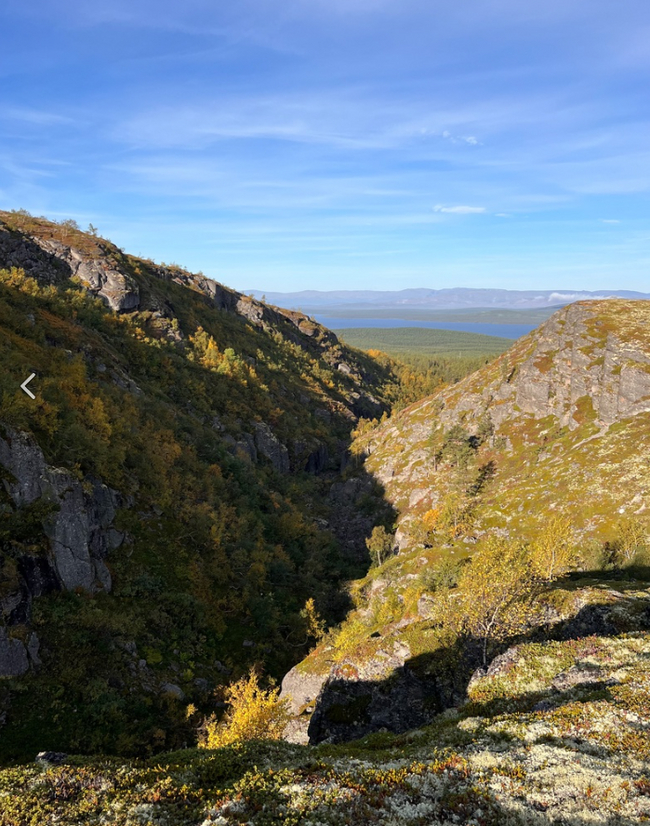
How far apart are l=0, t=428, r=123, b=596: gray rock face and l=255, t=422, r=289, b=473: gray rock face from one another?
269ft

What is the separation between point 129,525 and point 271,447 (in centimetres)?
7676

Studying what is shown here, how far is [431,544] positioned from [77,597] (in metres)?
66.8

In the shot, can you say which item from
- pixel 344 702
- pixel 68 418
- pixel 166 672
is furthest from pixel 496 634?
pixel 68 418

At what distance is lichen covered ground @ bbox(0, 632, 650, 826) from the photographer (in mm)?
14297

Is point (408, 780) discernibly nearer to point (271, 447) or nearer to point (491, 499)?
point (491, 499)

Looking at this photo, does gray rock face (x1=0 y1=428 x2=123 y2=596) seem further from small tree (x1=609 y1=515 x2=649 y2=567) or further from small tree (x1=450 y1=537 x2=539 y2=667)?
small tree (x1=609 y1=515 x2=649 y2=567)

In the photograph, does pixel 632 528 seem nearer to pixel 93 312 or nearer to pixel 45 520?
pixel 45 520

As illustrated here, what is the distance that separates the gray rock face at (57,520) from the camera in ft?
148

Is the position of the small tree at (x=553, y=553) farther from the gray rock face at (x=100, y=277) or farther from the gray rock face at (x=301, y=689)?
the gray rock face at (x=100, y=277)

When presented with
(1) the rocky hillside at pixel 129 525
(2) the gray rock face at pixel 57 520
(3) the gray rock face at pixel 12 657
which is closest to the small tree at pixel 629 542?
(1) the rocky hillside at pixel 129 525

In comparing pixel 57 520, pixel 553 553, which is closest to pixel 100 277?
pixel 57 520

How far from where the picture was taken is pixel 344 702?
37250 millimetres

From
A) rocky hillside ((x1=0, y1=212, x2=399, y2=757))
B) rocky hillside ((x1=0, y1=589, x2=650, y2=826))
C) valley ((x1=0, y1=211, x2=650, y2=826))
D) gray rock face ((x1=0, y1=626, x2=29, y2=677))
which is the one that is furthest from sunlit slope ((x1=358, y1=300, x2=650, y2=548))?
gray rock face ((x1=0, y1=626, x2=29, y2=677))

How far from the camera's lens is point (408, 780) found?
1633cm
